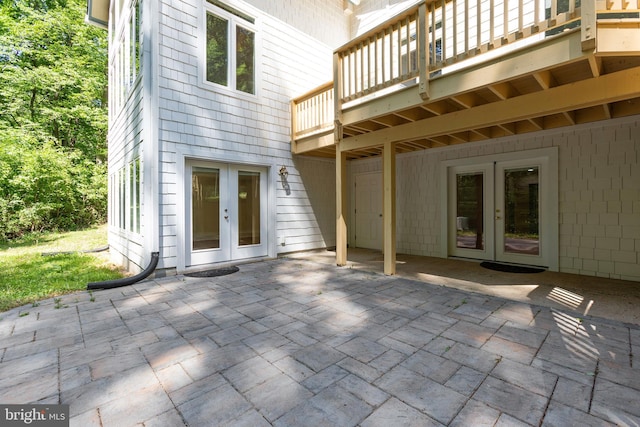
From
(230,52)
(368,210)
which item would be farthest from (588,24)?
(368,210)

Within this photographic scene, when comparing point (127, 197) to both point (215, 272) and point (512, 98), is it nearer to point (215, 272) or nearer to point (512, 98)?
point (215, 272)

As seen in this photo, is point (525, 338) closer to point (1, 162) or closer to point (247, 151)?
point (247, 151)

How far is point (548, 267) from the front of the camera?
4.96 metres

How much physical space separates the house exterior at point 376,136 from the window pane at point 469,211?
0.03 m

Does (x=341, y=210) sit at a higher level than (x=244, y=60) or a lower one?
lower

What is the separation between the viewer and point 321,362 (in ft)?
6.95

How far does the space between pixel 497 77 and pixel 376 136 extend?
2.02m

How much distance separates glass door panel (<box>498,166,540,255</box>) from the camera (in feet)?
16.9

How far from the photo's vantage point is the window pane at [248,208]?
18.9ft

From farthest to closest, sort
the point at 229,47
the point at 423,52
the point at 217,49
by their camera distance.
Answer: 1. the point at 229,47
2. the point at 217,49
3. the point at 423,52

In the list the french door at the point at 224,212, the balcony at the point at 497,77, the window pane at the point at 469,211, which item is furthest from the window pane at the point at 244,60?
the window pane at the point at 469,211

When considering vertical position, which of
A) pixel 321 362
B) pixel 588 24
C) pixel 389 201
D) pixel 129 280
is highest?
pixel 588 24

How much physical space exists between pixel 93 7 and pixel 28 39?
6141mm

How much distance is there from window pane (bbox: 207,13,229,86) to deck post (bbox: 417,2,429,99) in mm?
3550
